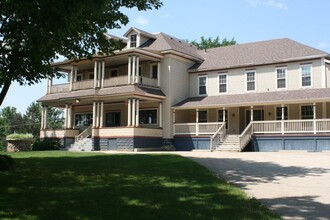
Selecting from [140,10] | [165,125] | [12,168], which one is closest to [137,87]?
[165,125]

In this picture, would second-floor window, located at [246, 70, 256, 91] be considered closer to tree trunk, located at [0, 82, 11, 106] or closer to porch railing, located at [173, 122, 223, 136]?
porch railing, located at [173, 122, 223, 136]

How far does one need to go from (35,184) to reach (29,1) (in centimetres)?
471

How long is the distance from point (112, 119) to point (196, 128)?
27.8ft

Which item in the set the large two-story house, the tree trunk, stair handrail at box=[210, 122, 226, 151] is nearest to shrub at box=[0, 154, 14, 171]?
the tree trunk

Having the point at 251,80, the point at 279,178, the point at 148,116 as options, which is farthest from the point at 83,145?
the point at 279,178

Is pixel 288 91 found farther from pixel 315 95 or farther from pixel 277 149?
pixel 277 149

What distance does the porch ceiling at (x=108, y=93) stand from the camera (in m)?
30.0

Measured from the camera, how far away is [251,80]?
31672 mm

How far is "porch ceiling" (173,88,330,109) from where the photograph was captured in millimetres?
27280

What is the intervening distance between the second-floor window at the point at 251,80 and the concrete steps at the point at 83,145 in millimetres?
13035

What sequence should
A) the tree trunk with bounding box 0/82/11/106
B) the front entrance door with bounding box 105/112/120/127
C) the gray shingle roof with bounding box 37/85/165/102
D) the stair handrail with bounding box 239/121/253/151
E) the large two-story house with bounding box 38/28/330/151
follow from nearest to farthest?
the tree trunk with bounding box 0/82/11/106, the stair handrail with bounding box 239/121/253/151, the large two-story house with bounding box 38/28/330/151, the gray shingle roof with bounding box 37/85/165/102, the front entrance door with bounding box 105/112/120/127

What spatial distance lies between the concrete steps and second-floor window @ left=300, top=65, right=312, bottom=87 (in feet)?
54.3

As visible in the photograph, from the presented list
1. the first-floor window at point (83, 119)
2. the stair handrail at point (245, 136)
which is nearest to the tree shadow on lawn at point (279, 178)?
the stair handrail at point (245, 136)

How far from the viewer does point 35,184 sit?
10773 mm
